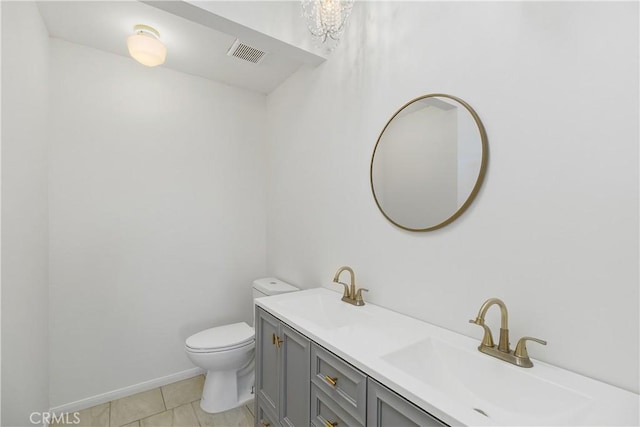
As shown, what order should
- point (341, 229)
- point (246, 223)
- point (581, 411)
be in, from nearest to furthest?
1. point (581, 411)
2. point (341, 229)
3. point (246, 223)

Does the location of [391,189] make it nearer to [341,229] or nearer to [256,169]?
[341,229]

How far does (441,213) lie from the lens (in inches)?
51.1

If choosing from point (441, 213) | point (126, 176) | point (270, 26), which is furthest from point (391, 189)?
point (126, 176)

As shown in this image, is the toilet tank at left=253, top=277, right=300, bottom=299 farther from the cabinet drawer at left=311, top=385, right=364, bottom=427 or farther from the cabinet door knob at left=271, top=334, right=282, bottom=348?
the cabinet drawer at left=311, top=385, right=364, bottom=427

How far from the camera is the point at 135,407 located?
2.11m

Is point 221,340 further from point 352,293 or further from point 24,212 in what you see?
point 24,212

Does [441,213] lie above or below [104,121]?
below

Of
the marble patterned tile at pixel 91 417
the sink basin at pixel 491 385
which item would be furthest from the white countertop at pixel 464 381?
the marble patterned tile at pixel 91 417

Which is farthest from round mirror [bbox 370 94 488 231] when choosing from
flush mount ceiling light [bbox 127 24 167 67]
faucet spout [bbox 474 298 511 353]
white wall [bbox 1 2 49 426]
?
white wall [bbox 1 2 49 426]

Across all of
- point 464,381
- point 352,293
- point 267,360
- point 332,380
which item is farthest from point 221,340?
point 464,381

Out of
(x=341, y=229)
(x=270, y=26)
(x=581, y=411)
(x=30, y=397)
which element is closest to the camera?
(x=581, y=411)

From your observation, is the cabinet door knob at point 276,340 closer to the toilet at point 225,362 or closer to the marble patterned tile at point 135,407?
the toilet at point 225,362

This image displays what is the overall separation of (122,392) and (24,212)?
5.26 ft

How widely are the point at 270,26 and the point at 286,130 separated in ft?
2.97
